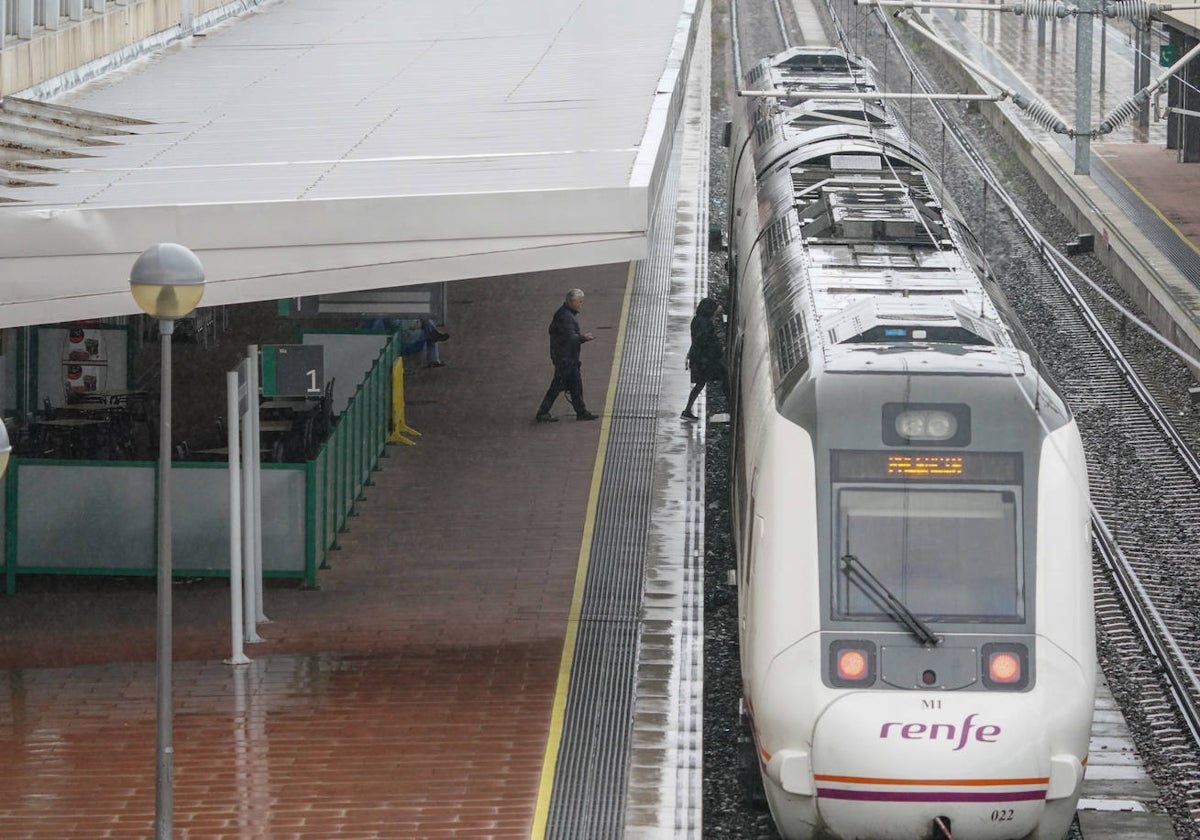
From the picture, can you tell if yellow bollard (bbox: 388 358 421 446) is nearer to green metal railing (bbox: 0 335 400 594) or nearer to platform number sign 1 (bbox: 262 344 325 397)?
platform number sign 1 (bbox: 262 344 325 397)

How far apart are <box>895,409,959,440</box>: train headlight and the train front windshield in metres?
0.30

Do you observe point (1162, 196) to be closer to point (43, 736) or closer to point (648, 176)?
point (648, 176)

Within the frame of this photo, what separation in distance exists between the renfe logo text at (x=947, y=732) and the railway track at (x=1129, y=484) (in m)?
2.48

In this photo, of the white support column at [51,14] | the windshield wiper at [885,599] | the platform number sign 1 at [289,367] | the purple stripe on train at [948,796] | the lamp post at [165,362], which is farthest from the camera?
the white support column at [51,14]

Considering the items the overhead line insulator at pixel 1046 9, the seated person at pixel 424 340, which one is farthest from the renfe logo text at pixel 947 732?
the overhead line insulator at pixel 1046 9

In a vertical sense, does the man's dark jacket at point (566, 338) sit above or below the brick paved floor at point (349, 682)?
above

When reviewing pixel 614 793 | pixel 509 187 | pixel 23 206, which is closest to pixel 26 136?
pixel 23 206

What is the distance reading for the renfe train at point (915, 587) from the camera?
30.9 feet

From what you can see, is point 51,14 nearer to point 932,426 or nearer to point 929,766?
point 932,426

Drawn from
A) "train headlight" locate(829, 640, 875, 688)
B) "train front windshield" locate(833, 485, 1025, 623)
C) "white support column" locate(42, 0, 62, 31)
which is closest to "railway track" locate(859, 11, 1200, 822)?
"train front windshield" locate(833, 485, 1025, 623)

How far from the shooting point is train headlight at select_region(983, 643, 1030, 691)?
963cm

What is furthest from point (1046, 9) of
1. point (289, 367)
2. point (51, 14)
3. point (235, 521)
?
point (235, 521)

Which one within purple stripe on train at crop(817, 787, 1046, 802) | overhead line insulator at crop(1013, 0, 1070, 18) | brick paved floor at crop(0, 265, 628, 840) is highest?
overhead line insulator at crop(1013, 0, 1070, 18)

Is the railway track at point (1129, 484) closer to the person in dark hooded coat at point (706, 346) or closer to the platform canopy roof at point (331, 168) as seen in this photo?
the person in dark hooded coat at point (706, 346)
